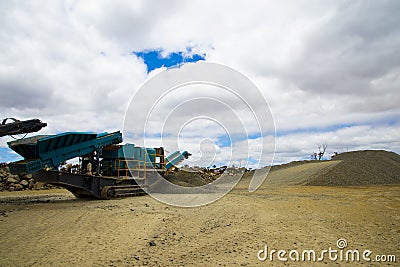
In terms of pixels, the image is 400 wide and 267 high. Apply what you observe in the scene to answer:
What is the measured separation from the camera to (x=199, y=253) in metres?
4.66

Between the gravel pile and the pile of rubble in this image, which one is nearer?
the gravel pile

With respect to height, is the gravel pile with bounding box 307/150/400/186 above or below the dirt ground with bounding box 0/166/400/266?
above

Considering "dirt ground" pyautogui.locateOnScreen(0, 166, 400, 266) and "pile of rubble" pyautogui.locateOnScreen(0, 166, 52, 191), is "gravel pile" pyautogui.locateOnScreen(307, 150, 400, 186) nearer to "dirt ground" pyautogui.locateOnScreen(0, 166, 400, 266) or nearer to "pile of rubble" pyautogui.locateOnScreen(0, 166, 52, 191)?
"dirt ground" pyautogui.locateOnScreen(0, 166, 400, 266)

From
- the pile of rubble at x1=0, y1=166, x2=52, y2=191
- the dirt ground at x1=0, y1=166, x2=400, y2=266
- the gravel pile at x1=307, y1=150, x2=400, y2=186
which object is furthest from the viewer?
the pile of rubble at x1=0, y1=166, x2=52, y2=191

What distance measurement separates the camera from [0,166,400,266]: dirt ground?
174 inches

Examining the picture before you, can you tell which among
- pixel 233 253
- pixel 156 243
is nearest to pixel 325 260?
pixel 233 253

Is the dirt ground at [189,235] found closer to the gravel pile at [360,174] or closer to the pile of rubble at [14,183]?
the gravel pile at [360,174]

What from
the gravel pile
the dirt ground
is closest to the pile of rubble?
the dirt ground

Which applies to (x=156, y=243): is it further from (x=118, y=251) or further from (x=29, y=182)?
(x=29, y=182)

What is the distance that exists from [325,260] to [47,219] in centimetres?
644

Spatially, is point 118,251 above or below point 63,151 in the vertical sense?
below

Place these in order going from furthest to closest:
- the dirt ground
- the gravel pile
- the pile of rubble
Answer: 1. the pile of rubble
2. the gravel pile
3. the dirt ground

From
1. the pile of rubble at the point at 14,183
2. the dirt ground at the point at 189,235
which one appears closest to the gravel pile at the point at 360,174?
the dirt ground at the point at 189,235

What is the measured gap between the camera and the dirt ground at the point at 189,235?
4.41 m
